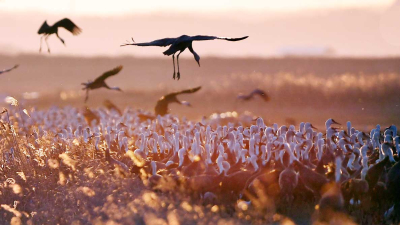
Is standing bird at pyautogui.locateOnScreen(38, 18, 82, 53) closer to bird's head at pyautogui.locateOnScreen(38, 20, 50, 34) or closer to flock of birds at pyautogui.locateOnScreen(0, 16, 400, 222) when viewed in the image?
bird's head at pyautogui.locateOnScreen(38, 20, 50, 34)

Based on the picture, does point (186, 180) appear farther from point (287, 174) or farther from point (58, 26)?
point (58, 26)

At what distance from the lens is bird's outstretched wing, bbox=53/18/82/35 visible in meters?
14.7

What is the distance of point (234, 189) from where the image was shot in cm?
1001

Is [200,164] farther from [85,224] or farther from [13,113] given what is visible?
[13,113]

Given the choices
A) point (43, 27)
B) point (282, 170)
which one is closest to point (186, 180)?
point (282, 170)

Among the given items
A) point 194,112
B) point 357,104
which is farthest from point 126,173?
point 357,104

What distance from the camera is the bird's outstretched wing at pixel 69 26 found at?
580 inches

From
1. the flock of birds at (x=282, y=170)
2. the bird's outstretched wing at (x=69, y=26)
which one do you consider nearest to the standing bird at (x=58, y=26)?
the bird's outstretched wing at (x=69, y=26)

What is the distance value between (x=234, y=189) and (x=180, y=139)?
370 centimetres

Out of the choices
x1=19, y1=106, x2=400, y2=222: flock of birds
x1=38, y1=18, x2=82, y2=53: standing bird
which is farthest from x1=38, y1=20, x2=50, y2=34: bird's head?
x1=19, y1=106, x2=400, y2=222: flock of birds

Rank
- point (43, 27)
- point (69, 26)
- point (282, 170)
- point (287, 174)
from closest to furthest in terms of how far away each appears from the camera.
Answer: point (287, 174) < point (282, 170) < point (43, 27) < point (69, 26)

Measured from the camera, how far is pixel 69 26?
14844 mm

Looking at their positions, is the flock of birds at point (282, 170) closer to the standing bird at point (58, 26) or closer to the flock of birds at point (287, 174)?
the flock of birds at point (287, 174)

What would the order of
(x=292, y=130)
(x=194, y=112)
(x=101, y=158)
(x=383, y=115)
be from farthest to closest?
1. (x=194, y=112)
2. (x=383, y=115)
3. (x=101, y=158)
4. (x=292, y=130)
